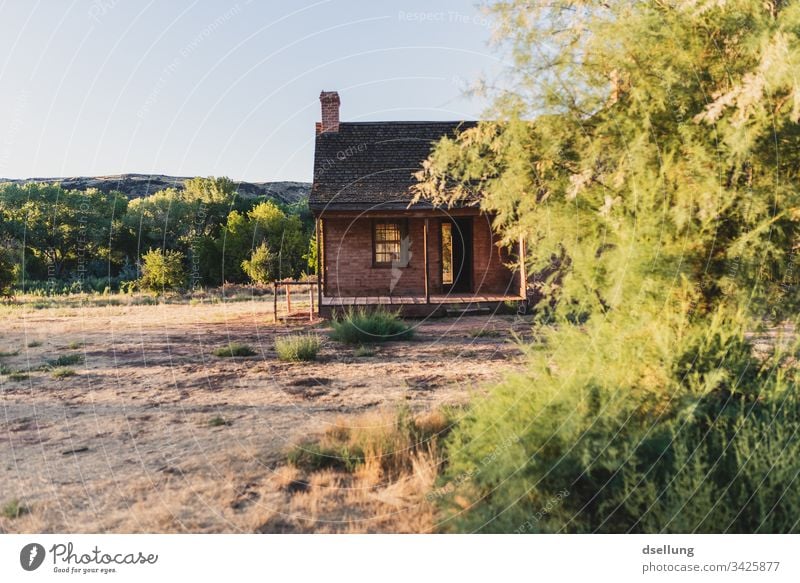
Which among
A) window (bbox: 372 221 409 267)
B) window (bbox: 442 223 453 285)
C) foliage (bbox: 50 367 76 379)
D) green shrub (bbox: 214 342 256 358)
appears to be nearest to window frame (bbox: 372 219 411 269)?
window (bbox: 372 221 409 267)

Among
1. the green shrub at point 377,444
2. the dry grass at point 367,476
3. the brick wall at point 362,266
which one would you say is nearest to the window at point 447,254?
the brick wall at point 362,266

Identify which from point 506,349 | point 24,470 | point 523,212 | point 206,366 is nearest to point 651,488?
point 523,212

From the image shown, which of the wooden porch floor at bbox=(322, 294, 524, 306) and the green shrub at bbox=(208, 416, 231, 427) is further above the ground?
the wooden porch floor at bbox=(322, 294, 524, 306)

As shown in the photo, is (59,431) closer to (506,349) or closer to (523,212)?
(523,212)

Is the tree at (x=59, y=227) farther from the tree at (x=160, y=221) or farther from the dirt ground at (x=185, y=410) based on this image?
the dirt ground at (x=185, y=410)

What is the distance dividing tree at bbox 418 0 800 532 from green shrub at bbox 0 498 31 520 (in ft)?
11.3

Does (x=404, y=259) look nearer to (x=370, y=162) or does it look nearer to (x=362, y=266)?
(x=362, y=266)

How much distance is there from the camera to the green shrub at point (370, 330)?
43.1 feet

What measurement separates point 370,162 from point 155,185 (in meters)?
79.6

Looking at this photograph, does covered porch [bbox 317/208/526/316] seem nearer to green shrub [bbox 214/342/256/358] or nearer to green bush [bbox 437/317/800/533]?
green shrub [bbox 214/342/256/358]

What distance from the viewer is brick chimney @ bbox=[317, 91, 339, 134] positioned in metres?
19.7

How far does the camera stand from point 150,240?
4538 centimetres

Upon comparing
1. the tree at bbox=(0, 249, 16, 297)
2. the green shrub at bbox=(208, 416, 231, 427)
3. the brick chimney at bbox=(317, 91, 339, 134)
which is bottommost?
the green shrub at bbox=(208, 416, 231, 427)

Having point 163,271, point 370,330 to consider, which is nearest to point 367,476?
point 370,330
